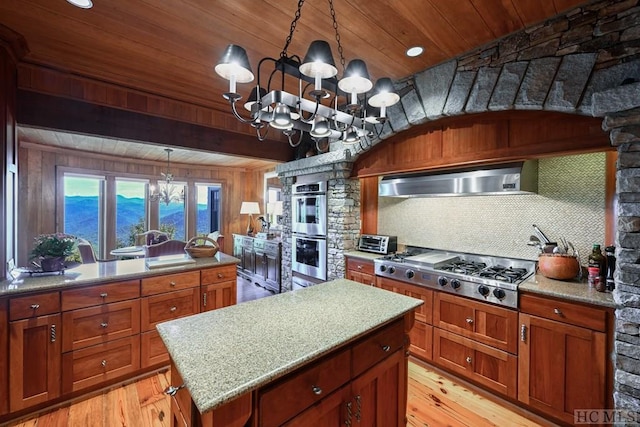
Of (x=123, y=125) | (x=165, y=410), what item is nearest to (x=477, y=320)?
(x=165, y=410)

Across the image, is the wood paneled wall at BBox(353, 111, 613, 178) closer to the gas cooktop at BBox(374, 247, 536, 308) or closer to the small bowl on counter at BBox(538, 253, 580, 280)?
the small bowl on counter at BBox(538, 253, 580, 280)

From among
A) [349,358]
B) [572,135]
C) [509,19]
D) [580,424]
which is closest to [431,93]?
[509,19]

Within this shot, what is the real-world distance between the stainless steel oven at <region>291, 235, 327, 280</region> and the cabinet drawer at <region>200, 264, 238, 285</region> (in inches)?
48.5

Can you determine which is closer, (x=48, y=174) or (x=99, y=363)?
(x=99, y=363)

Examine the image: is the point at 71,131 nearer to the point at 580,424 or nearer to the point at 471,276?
the point at 471,276

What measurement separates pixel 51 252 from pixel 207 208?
16.7 feet

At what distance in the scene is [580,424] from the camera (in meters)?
1.85

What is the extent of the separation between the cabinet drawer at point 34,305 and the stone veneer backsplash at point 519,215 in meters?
3.46

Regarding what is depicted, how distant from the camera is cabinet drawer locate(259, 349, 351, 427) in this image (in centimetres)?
101

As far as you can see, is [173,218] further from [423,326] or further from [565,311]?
[565,311]

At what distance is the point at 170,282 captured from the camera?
8.64ft

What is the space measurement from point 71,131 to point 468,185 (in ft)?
13.0

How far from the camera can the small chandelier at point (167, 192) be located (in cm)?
616

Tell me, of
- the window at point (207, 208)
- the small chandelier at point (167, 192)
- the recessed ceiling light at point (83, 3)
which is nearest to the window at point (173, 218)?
the small chandelier at point (167, 192)
